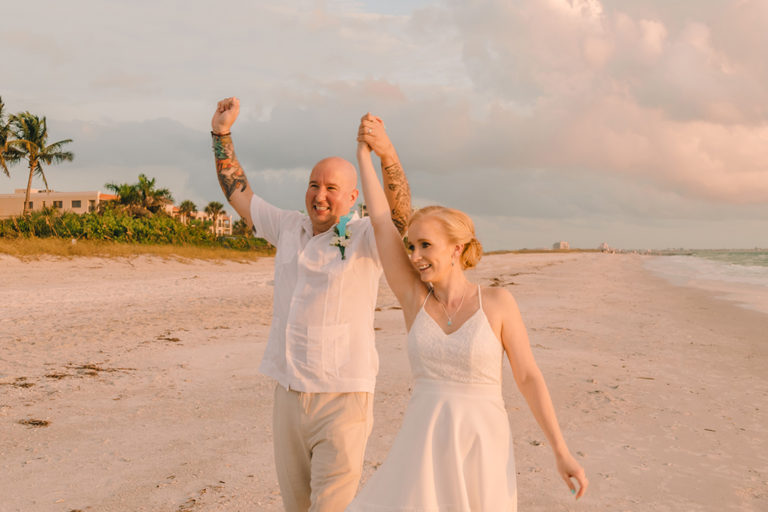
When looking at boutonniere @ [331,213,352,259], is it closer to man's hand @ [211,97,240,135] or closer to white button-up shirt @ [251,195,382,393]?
white button-up shirt @ [251,195,382,393]

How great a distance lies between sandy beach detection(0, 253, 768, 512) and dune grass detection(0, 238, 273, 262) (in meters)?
11.3

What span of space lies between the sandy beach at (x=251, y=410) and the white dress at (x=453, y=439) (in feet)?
8.03

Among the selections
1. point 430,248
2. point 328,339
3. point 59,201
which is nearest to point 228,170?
point 328,339

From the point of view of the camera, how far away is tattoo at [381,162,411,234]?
10.2ft

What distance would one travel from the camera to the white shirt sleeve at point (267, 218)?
3.53 meters

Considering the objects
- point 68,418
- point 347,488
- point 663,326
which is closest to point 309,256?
point 347,488

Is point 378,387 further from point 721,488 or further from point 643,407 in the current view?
point 721,488

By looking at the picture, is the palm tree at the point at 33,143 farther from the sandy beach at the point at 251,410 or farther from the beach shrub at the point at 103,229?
the sandy beach at the point at 251,410

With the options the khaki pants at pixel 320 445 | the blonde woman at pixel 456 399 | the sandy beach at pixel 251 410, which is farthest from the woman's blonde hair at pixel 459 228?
the sandy beach at pixel 251 410

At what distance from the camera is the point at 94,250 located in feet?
93.1

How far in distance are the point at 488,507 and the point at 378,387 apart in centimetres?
572

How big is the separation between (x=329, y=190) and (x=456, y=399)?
4.25 feet

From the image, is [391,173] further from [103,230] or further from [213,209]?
[213,209]

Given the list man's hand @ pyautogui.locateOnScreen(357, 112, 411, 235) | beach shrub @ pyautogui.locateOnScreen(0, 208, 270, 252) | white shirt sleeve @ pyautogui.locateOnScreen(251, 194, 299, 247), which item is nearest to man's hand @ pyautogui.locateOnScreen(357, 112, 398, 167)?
man's hand @ pyautogui.locateOnScreen(357, 112, 411, 235)
